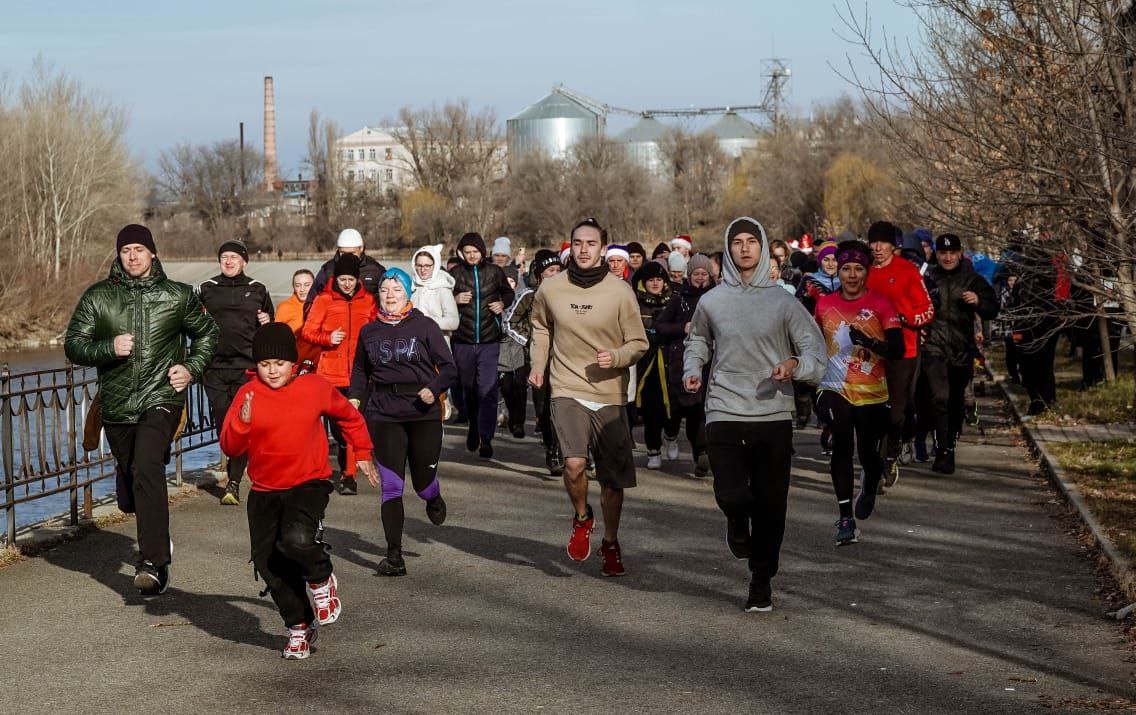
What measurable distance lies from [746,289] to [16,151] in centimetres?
5936

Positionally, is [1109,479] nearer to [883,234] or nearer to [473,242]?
[883,234]

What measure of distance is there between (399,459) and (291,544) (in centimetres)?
225

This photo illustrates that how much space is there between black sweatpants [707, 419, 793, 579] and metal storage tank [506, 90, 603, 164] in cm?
10403

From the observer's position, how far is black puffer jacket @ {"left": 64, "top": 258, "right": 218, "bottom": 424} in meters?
8.24

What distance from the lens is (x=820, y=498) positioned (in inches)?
463

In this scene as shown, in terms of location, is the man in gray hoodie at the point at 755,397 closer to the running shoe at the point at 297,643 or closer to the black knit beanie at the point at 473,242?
the running shoe at the point at 297,643

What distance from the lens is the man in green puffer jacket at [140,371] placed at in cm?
820

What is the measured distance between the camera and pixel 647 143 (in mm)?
117250

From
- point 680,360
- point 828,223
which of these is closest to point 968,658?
point 680,360

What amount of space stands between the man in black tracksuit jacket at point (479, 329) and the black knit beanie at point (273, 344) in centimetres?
708

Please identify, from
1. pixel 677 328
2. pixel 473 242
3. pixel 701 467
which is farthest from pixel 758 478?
pixel 473 242

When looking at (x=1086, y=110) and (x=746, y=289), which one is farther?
(x=1086, y=110)

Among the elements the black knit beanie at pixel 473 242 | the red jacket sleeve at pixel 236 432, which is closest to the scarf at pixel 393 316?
the red jacket sleeve at pixel 236 432

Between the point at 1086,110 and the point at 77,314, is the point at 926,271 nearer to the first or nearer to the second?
the point at 1086,110
